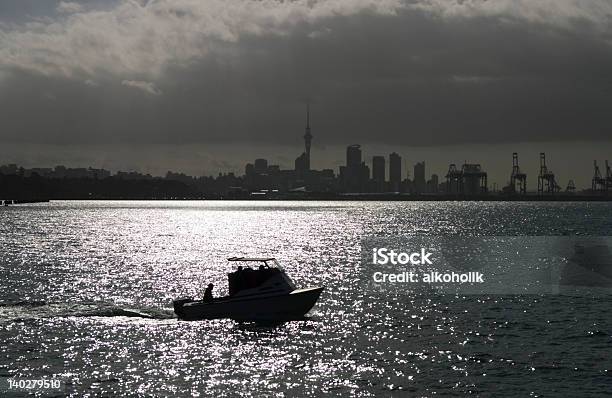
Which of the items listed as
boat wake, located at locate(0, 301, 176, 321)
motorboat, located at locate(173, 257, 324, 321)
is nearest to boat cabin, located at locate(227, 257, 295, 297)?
motorboat, located at locate(173, 257, 324, 321)

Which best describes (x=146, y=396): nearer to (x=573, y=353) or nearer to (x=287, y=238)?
(x=573, y=353)

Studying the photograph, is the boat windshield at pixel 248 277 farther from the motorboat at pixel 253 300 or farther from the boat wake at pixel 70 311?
the boat wake at pixel 70 311

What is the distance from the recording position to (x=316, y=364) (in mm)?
41812

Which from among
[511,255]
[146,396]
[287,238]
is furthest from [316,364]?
[287,238]

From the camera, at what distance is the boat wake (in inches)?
2228

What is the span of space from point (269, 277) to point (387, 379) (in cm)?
1707

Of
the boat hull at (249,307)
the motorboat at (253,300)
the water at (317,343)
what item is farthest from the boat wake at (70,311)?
the motorboat at (253,300)

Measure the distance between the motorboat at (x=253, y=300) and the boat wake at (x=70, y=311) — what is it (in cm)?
405

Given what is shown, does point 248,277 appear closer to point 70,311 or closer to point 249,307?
point 249,307

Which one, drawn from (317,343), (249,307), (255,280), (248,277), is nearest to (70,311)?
(249,307)

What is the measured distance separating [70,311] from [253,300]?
15.1 meters

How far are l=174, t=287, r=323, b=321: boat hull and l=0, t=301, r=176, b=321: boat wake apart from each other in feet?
10.7

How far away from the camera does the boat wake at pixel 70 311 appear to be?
56.6m

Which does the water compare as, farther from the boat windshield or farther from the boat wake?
the boat windshield
